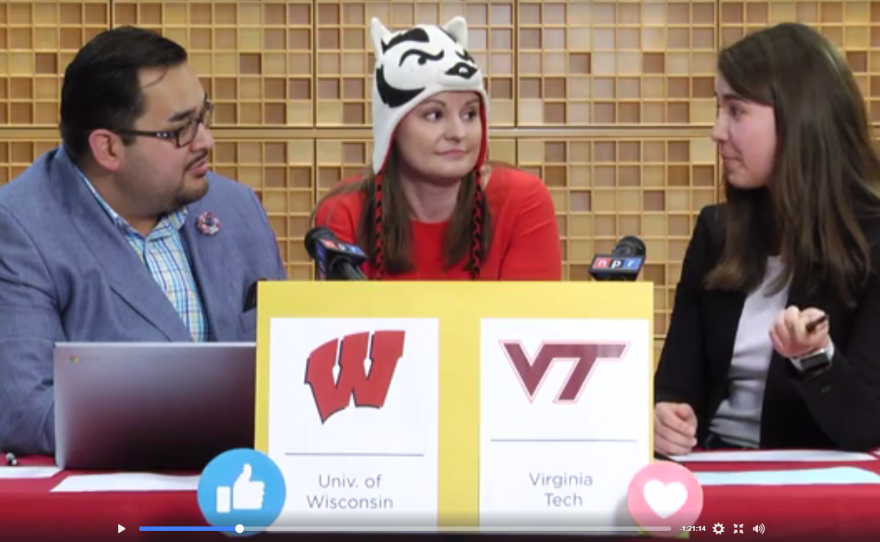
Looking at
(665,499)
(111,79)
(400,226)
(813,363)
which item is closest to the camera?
(665,499)

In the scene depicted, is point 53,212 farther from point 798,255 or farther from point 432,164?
point 798,255

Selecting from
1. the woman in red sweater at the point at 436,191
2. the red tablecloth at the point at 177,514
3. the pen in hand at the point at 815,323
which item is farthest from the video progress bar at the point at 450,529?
the woman in red sweater at the point at 436,191

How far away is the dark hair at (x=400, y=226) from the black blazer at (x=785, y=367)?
1.25 ft

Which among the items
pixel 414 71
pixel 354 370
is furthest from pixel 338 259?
pixel 414 71

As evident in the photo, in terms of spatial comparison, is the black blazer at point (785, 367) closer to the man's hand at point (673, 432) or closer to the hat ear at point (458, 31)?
Answer: the man's hand at point (673, 432)

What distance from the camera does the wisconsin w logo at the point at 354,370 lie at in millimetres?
1152

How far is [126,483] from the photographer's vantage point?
1286 mm

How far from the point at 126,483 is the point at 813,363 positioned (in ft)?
2.95

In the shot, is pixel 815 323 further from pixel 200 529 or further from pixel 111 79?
pixel 111 79

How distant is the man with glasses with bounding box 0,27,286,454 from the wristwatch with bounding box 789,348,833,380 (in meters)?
0.91

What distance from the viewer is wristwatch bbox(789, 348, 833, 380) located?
160 centimetres

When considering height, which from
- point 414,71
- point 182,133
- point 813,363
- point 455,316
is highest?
point 414,71

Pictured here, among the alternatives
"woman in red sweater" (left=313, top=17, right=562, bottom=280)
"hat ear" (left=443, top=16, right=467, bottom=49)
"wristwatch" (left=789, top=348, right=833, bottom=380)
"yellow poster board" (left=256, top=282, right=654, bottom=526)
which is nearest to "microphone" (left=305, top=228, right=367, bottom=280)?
"yellow poster board" (left=256, top=282, right=654, bottom=526)

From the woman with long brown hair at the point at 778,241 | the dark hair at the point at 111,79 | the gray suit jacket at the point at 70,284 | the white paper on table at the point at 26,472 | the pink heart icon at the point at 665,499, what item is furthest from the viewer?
the dark hair at the point at 111,79
